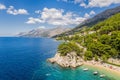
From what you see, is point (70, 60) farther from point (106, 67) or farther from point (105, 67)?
point (106, 67)

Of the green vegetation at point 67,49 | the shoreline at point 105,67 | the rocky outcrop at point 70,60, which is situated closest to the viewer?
the shoreline at point 105,67

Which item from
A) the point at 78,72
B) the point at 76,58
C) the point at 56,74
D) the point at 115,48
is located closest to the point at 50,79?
the point at 56,74

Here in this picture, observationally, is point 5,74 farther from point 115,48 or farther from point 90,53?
point 115,48

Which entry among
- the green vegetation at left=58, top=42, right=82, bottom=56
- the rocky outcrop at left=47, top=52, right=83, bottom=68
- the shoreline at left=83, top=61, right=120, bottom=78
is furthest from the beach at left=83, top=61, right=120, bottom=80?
the green vegetation at left=58, top=42, right=82, bottom=56

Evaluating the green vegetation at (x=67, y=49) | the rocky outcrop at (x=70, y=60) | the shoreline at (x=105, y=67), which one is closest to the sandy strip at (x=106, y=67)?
the shoreline at (x=105, y=67)

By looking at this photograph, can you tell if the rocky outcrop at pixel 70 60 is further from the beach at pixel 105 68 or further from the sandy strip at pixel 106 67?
the sandy strip at pixel 106 67

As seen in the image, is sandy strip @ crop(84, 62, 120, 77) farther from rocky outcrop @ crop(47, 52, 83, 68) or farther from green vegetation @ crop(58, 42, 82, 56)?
green vegetation @ crop(58, 42, 82, 56)

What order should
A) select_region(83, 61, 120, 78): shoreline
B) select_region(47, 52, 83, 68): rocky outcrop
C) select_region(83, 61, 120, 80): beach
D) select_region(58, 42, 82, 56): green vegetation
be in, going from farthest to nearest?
1. select_region(58, 42, 82, 56): green vegetation
2. select_region(47, 52, 83, 68): rocky outcrop
3. select_region(83, 61, 120, 78): shoreline
4. select_region(83, 61, 120, 80): beach

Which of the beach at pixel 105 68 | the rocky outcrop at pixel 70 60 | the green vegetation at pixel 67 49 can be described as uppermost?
the green vegetation at pixel 67 49

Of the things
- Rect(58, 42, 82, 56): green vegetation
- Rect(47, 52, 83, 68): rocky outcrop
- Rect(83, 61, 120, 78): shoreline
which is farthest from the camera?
Rect(58, 42, 82, 56): green vegetation

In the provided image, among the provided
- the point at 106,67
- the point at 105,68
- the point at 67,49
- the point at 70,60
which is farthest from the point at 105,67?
the point at 67,49

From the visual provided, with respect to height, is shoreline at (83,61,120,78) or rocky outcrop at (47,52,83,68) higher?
rocky outcrop at (47,52,83,68)
